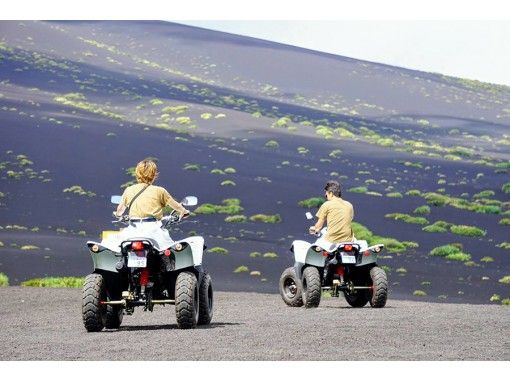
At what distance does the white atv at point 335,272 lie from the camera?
1762 cm

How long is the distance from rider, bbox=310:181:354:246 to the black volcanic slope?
1614 cm

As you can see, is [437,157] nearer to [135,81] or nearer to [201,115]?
[201,115]

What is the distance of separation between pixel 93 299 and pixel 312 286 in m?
5.30

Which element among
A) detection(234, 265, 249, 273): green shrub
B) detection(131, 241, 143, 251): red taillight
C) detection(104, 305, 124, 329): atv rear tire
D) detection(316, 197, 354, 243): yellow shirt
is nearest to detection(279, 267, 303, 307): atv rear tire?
detection(316, 197, 354, 243): yellow shirt

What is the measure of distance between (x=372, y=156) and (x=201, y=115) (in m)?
17.3

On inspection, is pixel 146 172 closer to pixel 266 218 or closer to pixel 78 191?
pixel 266 218

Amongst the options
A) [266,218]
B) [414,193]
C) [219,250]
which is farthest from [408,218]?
[219,250]

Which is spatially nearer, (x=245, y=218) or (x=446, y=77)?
(x=245, y=218)

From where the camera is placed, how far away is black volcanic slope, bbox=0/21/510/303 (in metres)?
46.8

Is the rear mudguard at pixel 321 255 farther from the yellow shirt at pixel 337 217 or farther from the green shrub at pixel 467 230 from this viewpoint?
the green shrub at pixel 467 230

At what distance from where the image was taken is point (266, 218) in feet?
184

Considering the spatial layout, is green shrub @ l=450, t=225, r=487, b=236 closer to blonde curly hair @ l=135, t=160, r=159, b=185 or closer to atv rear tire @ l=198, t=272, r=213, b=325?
atv rear tire @ l=198, t=272, r=213, b=325

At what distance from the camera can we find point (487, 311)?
18328mm
